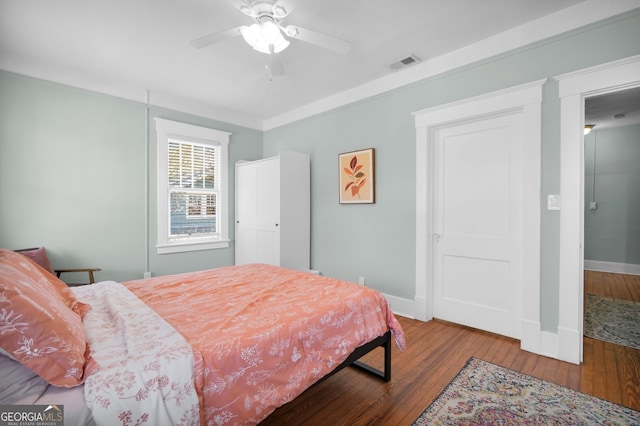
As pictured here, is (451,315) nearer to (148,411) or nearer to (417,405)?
(417,405)

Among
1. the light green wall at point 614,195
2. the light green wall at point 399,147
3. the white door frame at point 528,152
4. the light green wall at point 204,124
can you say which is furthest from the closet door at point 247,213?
the light green wall at point 614,195

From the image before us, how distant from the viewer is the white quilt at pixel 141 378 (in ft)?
3.13

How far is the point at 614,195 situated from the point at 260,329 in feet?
21.9

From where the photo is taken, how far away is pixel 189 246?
13.3ft

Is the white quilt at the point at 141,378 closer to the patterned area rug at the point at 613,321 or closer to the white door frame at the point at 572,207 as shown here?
the white door frame at the point at 572,207

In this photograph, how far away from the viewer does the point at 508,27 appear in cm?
245

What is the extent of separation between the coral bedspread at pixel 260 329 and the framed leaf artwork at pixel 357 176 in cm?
159

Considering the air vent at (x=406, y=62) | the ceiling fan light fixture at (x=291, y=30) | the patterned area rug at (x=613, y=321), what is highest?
the air vent at (x=406, y=62)

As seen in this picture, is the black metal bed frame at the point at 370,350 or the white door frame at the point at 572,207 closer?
the black metal bed frame at the point at 370,350

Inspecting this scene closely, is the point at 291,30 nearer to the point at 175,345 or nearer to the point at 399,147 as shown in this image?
the point at 399,147

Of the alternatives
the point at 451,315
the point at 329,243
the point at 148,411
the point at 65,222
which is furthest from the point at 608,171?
the point at 65,222

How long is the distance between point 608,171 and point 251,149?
6320mm

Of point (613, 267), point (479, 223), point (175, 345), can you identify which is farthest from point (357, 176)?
point (613, 267)

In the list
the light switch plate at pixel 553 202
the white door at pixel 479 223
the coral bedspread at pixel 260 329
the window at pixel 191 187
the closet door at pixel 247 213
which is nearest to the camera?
the coral bedspread at pixel 260 329
